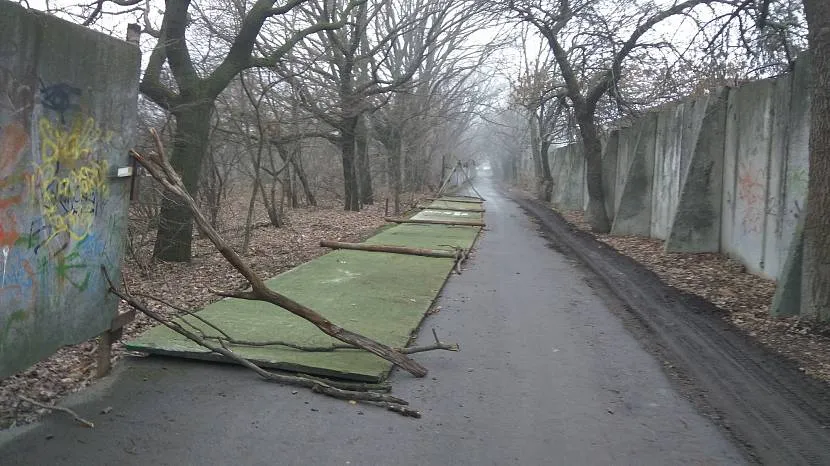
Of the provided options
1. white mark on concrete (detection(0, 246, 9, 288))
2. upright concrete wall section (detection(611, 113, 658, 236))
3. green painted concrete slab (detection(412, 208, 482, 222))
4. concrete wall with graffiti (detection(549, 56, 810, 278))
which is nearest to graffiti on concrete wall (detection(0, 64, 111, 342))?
white mark on concrete (detection(0, 246, 9, 288))

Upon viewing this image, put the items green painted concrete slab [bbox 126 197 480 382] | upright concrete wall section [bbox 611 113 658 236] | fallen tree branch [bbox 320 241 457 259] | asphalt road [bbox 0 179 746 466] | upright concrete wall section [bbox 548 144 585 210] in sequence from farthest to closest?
upright concrete wall section [bbox 548 144 585 210] → upright concrete wall section [bbox 611 113 658 236] → fallen tree branch [bbox 320 241 457 259] → green painted concrete slab [bbox 126 197 480 382] → asphalt road [bbox 0 179 746 466]

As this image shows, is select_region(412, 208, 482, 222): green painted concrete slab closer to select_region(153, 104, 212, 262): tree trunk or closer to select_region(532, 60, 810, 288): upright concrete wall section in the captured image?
select_region(532, 60, 810, 288): upright concrete wall section

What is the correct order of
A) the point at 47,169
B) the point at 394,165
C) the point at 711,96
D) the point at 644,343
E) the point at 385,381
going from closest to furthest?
the point at 47,169, the point at 385,381, the point at 644,343, the point at 711,96, the point at 394,165

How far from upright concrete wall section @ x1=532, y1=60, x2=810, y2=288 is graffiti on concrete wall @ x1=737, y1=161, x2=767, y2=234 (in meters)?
0.02

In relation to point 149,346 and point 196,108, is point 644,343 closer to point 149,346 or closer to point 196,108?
point 149,346

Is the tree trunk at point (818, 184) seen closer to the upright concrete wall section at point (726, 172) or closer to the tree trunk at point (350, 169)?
the upright concrete wall section at point (726, 172)

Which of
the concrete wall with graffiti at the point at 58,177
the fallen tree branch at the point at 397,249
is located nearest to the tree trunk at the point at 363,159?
the fallen tree branch at the point at 397,249

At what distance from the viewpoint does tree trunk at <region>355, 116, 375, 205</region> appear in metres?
27.5

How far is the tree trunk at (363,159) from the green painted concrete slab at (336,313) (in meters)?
14.6

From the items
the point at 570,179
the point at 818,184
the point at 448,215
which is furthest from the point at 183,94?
the point at 570,179

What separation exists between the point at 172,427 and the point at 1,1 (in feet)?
8.75

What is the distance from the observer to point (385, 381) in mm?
5527

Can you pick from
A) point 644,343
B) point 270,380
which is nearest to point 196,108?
point 270,380

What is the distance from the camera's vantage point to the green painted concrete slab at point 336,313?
5.77 meters
